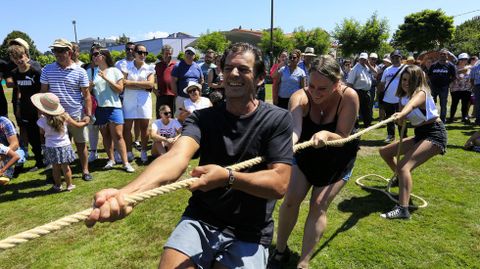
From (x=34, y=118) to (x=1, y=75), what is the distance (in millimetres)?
1279

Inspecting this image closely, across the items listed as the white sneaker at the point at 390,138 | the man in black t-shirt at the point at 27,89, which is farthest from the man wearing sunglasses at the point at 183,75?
the white sneaker at the point at 390,138

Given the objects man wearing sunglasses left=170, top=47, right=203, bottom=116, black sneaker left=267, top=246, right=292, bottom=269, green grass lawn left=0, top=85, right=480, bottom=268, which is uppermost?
man wearing sunglasses left=170, top=47, right=203, bottom=116

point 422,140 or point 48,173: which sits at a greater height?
point 422,140

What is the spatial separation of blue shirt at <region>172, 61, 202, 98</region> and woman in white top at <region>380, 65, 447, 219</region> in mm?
4176

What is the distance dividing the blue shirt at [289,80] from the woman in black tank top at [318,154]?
4623 mm

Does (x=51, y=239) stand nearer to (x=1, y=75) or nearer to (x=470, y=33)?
(x=1, y=75)

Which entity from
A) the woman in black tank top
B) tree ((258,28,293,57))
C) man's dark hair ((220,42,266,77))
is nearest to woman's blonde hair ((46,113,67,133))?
the woman in black tank top

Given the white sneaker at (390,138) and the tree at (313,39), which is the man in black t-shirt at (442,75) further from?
the tree at (313,39)

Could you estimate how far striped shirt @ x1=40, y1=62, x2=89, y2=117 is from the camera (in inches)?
215

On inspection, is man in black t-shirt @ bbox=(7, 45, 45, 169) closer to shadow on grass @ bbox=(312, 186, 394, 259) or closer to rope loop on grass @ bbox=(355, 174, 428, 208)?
shadow on grass @ bbox=(312, 186, 394, 259)

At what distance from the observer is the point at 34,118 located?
20.6ft

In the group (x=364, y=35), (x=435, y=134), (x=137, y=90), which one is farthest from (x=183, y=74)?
(x=364, y=35)

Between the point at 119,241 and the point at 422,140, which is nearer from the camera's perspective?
the point at 119,241

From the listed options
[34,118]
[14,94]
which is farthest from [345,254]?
[14,94]
